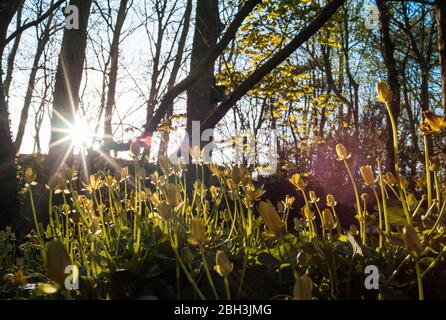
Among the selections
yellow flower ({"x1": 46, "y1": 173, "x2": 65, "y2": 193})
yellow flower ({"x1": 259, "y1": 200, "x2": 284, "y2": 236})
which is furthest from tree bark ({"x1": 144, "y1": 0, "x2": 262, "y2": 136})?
yellow flower ({"x1": 259, "y1": 200, "x2": 284, "y2": 236})

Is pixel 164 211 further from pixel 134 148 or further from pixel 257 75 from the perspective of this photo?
pixel 257 75

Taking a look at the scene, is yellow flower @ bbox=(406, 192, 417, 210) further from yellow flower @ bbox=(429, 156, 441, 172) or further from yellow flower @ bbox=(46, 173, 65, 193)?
yellow flower @ bbox=(46, 173, 65, 193)

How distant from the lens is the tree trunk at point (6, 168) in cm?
298

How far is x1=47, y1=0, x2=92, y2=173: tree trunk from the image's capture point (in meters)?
4.07

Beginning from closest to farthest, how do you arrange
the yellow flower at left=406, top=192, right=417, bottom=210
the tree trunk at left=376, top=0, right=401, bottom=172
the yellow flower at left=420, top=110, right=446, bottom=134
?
the yellow flower at left=420, top=110, right=446, bottom=134, the yellow flower at left=406, top=192, right=417, bottom=210, the tree trunk at left=376, top=0, right=401, bottom=172

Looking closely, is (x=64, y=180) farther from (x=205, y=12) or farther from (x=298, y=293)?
(x=205, y=12)

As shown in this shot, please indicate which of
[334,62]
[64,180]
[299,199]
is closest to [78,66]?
[299,199]

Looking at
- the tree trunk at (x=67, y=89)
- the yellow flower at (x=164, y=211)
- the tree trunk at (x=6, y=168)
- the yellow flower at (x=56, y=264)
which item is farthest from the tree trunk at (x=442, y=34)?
the tree trunk at (x=67, y=89)

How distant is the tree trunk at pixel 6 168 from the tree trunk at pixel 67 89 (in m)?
0.96

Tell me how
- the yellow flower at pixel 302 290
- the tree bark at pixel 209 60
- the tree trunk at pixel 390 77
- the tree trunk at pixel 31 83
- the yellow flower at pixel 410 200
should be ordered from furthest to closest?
the tree trunk at pixel 31 83
the tree trunk at pixel 390 77
the tree bark at pixel 209 60
the yellow flower at pixel 410 200
the yellow flower at pixel 302 290

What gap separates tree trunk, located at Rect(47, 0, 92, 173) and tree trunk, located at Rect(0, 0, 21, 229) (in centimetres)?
96

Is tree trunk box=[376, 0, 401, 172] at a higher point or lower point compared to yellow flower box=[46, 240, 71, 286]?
higher

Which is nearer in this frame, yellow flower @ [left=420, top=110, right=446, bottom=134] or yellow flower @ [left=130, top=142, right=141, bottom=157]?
yellow flower @ [left=420, top=110, right=446, bottom=134]

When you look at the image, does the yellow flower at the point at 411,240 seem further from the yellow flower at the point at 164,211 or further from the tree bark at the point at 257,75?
the tree bark at the point at 257,75
